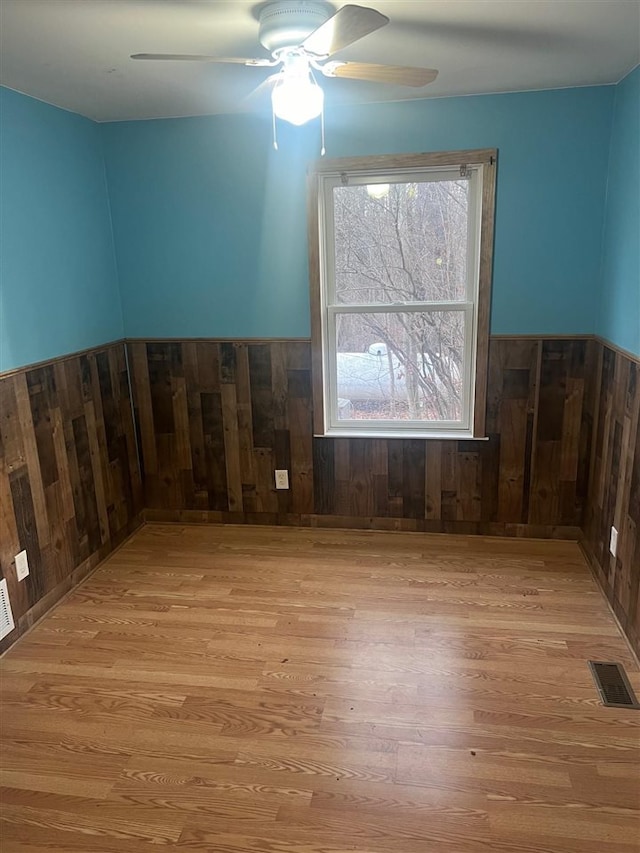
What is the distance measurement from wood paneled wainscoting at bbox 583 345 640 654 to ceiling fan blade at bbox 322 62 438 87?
56.9 inches

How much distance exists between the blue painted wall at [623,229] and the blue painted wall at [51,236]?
8.90ft

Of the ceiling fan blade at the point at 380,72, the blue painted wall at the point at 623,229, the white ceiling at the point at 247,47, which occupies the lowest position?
the blue painted wall at the point at 623,229

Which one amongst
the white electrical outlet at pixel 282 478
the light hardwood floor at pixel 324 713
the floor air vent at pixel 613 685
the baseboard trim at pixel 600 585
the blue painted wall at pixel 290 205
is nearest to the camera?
the light hardwood floor at pixel 324 713

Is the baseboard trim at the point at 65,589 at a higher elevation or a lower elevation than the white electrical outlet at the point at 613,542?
lower

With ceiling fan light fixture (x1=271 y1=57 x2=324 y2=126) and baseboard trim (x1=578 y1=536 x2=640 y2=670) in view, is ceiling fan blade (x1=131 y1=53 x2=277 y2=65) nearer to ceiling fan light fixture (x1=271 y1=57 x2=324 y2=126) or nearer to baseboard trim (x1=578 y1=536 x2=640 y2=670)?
ceiling fan light fixture (x1=271 y1=57 x2=324 y2=126)

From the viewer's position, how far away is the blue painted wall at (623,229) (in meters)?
2.60

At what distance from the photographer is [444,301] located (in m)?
3.32

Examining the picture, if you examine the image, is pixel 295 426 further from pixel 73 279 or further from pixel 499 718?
pixel 499 718

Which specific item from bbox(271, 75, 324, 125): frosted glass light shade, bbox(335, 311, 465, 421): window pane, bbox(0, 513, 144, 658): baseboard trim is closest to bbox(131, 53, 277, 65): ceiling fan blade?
bbox(271, 75, 324, 125): frosted glass light shade

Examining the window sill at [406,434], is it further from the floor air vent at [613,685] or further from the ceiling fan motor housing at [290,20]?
the ceiling fan motor housing at [290,20]

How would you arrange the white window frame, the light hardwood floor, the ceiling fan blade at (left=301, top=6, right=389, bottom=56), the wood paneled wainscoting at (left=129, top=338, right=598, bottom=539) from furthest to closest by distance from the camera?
the wood paneled wainscoting at (left=129, top=338, right=598, bottom=539) < the white window frame < the light hardwood floor < the ceiling fan blade at (left=301, top=6, right=389, bottom=56)

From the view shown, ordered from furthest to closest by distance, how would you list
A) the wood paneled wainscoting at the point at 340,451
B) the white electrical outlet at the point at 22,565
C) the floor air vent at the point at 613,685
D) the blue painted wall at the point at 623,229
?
the wood paneled wainscoting at the point at 340,451
the white electrical outlet at the point at 22,565
the blue painted wall at the point at 623,229
the floor air vent at the point at 613,685

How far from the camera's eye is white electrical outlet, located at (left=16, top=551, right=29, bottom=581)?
8.88 ft

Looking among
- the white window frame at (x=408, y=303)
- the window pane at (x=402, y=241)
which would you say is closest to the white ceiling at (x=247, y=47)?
the white window frame at (x=408, y=303)
